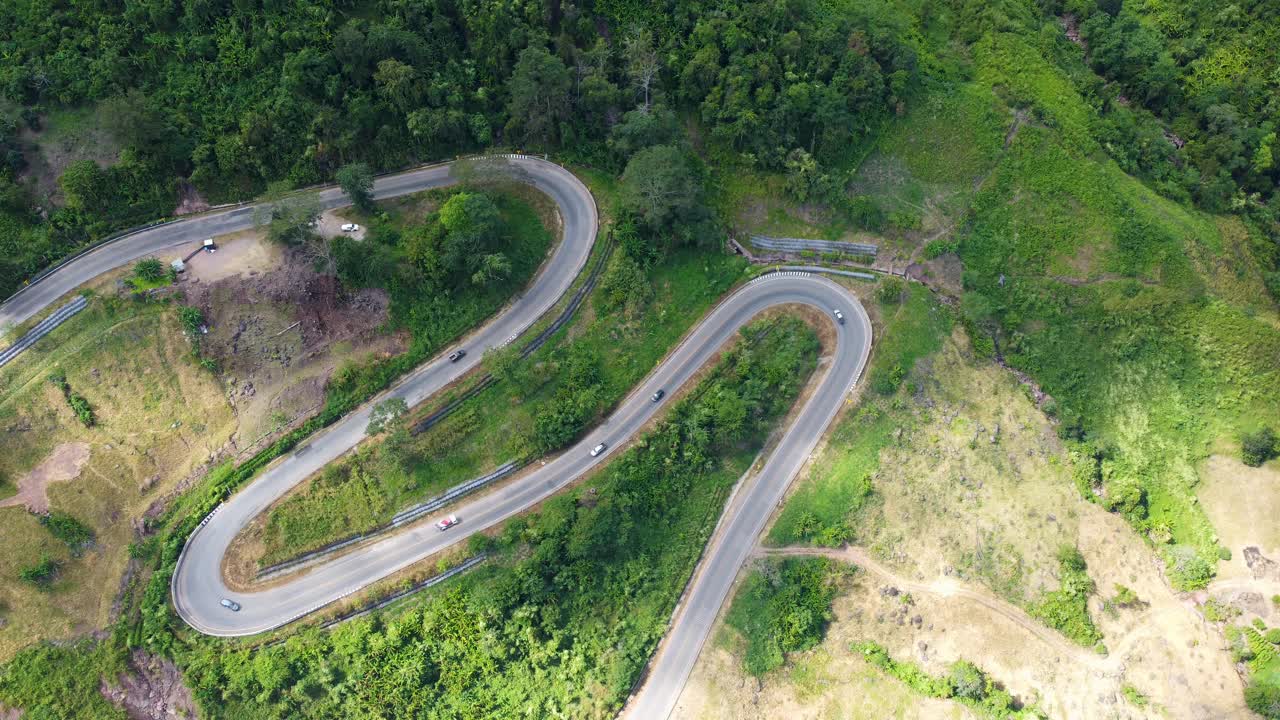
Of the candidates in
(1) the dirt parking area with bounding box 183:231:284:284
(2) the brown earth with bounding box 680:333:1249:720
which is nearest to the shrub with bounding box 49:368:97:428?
(1) the dirt parking area with bounding box 183:231:284:284

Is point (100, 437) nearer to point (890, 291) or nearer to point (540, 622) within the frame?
point (540, 622)

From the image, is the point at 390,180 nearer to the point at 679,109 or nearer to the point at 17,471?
the point at 679,109

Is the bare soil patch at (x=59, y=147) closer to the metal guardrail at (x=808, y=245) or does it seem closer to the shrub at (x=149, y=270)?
the shrub at (x=149, y=270)

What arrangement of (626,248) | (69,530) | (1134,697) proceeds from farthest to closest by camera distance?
1. (626,248)
2. (1134,697)
3. (69,530)

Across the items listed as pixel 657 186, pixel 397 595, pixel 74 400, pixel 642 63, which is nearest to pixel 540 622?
pixel 397 595

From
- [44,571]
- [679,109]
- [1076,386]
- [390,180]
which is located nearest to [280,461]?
[44,571]

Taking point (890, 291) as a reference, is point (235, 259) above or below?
below

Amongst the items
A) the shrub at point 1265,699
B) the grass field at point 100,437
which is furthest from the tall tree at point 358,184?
the shrub at point 1265,699

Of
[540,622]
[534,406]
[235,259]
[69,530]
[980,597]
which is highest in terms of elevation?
[235,259]
